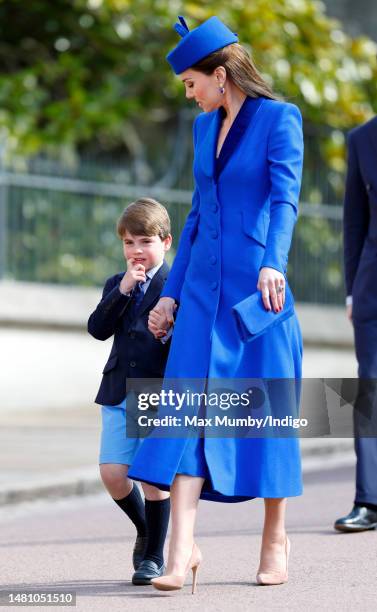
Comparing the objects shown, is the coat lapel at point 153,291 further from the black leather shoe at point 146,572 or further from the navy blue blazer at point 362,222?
the navy blue blazer at point 362,222

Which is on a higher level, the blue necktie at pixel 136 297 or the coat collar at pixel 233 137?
the coat collar at pixel 233 137

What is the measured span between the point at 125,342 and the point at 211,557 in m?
1.16

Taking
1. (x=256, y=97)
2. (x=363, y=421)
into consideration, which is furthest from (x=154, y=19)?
(x=256, y=97)

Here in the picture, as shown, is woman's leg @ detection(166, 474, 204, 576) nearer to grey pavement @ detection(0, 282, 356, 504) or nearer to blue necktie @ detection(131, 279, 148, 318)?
blue necktie @ detection(131, 279, 148, 318)

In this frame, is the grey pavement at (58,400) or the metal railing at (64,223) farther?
the metal railing at (64,223)

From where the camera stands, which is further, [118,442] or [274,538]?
[118,442]

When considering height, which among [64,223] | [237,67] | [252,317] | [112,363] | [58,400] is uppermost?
[64,223]

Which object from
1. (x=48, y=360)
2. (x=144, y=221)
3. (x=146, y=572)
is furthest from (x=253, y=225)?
Answer: (x=48, y=360)

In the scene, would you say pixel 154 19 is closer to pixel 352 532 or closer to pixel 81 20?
pixel 81 20

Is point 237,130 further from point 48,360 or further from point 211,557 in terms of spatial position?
point 48,360

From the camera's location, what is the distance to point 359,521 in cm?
716

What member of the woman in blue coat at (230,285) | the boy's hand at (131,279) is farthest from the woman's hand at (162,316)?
the boy's hand at (131,279)

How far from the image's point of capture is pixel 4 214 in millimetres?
14492

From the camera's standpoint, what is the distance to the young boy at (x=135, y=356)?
5.79m
